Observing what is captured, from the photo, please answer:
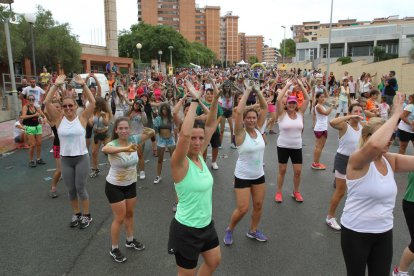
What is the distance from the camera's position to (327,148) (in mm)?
10008

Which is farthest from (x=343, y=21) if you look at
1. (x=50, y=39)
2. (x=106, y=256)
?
(x=106, y=256)

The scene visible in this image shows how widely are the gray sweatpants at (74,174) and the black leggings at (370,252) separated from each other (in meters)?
3.60

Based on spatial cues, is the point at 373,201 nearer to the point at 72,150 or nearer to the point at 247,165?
the point at 247,165

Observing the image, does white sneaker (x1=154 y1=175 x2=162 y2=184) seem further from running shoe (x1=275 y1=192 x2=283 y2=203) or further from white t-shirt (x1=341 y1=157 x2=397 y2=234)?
white t-shirt (x1=341 y1=157 x2=397 y2=234)

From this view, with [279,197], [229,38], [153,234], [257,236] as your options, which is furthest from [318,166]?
[229,38]

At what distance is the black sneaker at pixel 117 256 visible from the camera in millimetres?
4023

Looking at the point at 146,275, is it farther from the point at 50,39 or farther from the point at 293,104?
the point at 50,39

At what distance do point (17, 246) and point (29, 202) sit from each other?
1.72 m

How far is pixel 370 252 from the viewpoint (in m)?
2.75

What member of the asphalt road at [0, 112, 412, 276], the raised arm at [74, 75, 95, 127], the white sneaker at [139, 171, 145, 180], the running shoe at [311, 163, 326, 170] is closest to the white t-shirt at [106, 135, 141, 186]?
the asphalt road at [0, 112, 412, 276]

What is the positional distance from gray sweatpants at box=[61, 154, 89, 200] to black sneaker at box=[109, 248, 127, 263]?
1169 millimetres

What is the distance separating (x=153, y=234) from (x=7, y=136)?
31.3 feet

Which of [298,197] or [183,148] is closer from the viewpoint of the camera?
[183,148]

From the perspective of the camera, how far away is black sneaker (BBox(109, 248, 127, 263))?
4.02m
